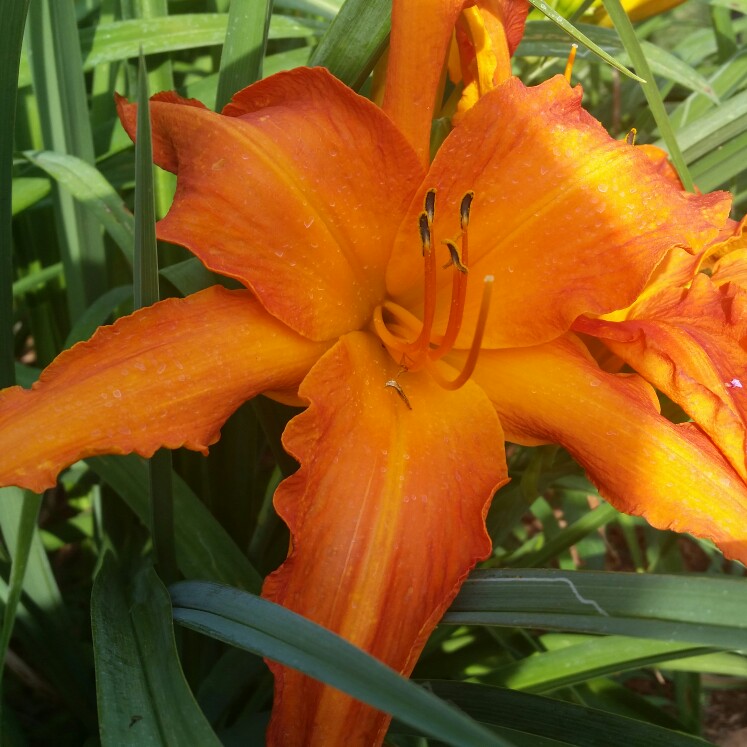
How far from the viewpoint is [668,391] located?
30.0 inches

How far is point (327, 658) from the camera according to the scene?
20.5 inches

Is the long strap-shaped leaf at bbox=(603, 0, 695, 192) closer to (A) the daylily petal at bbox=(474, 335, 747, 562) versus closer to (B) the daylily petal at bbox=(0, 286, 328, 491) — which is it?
(A) the daylily petal at bbox=(474, 335, 747, 562)

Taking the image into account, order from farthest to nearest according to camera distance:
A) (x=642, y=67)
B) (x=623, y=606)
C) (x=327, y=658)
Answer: (x=642, y=67)
(x=623, y=606)
(x=327, y=658)

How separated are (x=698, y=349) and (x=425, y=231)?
29cm

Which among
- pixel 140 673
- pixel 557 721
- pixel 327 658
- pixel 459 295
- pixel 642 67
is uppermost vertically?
pixel 642 67

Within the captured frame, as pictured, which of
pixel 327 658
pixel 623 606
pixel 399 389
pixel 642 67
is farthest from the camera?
pixel 642 67

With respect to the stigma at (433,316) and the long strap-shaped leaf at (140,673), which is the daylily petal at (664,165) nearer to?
the stigma at (433,316)

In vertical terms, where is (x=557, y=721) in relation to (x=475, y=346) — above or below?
below

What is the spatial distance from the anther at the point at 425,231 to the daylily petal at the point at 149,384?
14cm

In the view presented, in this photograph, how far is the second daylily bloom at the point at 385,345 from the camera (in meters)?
0.64

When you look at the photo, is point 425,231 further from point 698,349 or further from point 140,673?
point 140,673

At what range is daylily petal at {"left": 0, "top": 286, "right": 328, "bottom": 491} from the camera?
24.2 inches

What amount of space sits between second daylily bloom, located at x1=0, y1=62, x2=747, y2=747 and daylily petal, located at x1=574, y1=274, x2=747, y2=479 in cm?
2

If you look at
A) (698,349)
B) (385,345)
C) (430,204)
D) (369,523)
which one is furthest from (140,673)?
(698,349)
